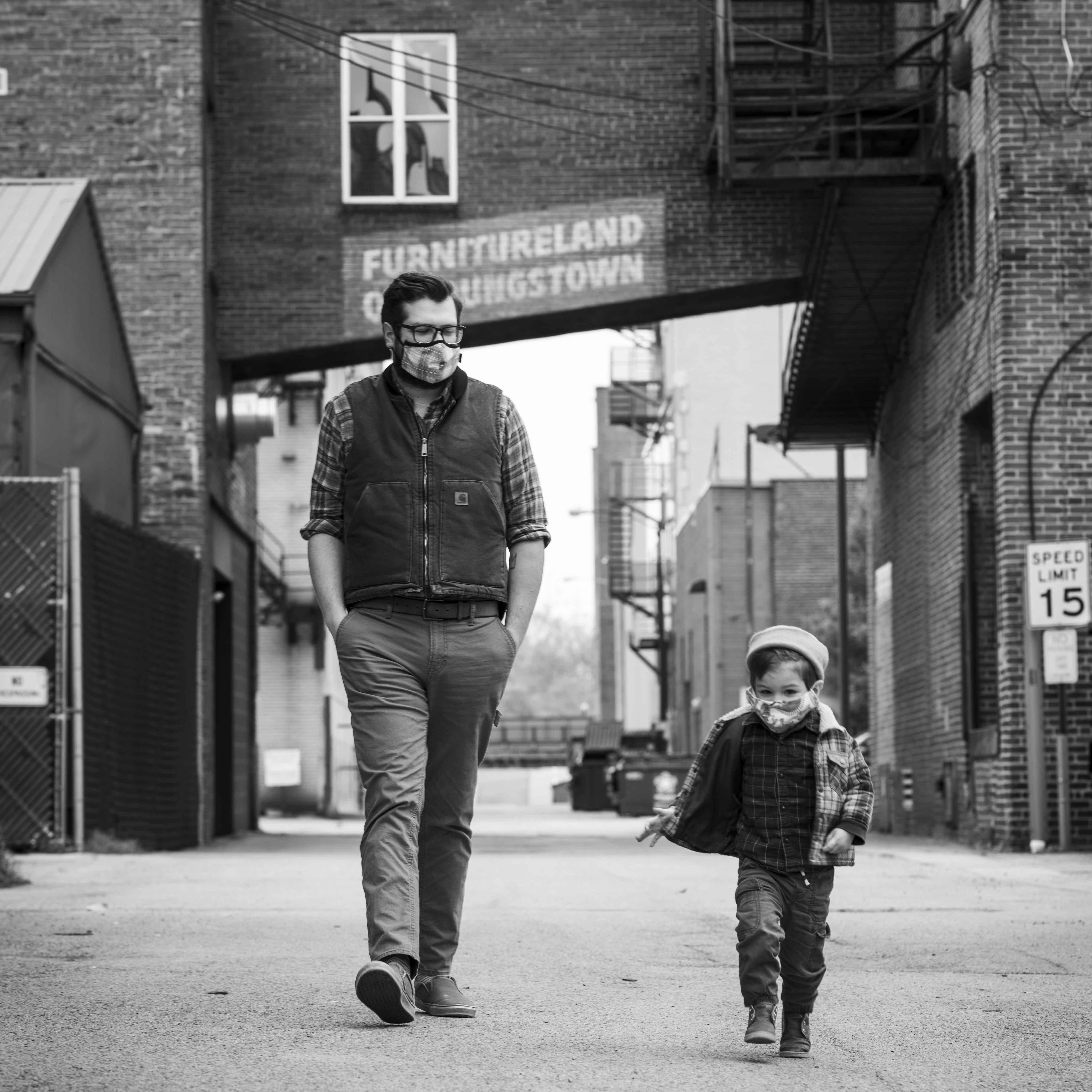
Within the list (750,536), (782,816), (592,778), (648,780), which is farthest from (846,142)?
(592,778)

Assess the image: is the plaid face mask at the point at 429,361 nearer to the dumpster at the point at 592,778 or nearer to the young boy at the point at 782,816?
the young boy at the point at 782,816

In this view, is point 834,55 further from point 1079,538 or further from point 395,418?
point 395,418

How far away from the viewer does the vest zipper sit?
19.7 ft

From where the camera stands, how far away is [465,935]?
9117mm

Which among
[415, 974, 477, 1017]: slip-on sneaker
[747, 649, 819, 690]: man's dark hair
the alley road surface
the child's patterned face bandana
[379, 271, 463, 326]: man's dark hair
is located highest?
[379, 271, 463, 326]: man's dark hair

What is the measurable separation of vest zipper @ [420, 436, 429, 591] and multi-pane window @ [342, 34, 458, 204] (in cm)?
1839

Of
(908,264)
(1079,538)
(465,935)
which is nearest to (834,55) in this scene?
(908,264)

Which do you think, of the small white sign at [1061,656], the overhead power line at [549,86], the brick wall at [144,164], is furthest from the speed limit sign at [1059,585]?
the brick wall at [144,164]

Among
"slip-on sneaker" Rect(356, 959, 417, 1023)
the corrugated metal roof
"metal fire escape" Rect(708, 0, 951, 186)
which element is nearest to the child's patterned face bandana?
"slip-on sneaker" Rect(356, 959, 417, 1023)

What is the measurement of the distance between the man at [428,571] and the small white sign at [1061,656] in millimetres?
11848

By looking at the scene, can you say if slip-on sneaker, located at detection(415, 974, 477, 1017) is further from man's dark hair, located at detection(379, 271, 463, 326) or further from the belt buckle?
man's dark hair, located at detection(379, 271, 463, 326)

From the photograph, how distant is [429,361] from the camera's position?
20.0ft

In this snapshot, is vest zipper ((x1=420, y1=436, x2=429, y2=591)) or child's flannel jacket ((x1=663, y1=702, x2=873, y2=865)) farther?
vest zipper ((x1=420, y1=436, x2=429, y2=591))

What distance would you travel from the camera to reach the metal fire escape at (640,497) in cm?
6269
